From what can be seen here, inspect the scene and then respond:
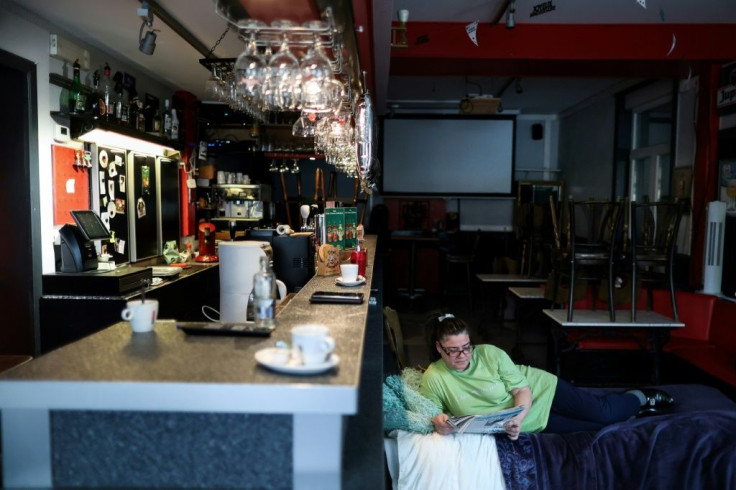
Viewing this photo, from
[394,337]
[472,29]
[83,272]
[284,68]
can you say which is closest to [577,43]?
[472,29]

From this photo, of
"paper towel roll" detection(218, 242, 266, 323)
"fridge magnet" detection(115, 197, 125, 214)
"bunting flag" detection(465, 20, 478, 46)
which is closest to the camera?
"paper towel roll" detection(218, 242, 266, 323)

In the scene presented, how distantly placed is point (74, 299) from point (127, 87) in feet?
7.58

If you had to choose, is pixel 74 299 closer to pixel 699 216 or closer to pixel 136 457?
pixel 136 457

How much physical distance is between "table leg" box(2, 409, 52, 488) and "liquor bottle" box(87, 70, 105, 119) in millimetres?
3480

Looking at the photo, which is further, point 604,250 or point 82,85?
point 604,250

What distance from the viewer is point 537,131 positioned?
10664 millimetres

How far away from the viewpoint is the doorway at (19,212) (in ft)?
13.0

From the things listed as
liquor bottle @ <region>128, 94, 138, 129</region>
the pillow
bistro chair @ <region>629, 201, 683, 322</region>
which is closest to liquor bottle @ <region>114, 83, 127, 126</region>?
liquor bottle @ <region>128, 94, 138, 129</region>

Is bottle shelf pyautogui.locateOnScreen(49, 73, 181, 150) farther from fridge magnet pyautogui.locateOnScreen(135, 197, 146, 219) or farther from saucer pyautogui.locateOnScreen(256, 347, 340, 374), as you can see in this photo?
saucer pyautogui.locateOnScreen(256, 347, 340, 374)

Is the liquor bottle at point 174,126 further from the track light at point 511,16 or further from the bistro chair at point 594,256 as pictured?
the bistro chair at point 594,256

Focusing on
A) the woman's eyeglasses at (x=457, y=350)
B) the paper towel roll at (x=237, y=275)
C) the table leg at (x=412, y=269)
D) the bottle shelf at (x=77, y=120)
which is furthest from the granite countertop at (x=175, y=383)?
the table leg at (x=412, y=269)

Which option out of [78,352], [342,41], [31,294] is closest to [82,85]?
[31,294]

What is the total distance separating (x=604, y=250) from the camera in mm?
5062

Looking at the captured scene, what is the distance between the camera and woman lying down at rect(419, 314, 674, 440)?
2.91 metres
